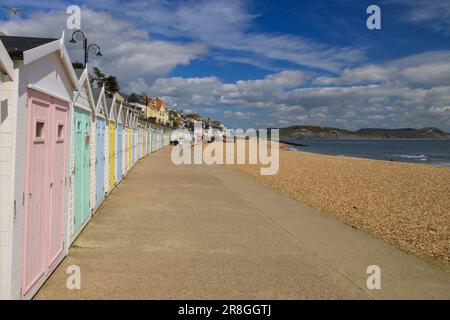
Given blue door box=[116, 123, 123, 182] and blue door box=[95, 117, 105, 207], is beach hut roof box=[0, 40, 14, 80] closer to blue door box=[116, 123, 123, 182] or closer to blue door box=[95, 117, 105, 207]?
blue door box=[95, 117, 105, 207]

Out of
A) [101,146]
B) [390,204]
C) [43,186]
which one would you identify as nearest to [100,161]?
[101,146]

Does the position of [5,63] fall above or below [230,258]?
above

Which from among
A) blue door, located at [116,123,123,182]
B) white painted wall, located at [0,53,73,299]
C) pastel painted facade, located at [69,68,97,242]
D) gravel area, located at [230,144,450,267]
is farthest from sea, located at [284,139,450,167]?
white painted wall, located at [0,53,73,299]

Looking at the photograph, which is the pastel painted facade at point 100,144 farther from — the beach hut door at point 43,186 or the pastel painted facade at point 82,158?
the beach hut door at point 43,186

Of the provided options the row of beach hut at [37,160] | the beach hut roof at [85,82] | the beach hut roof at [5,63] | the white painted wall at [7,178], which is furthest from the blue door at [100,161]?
the beach hut roof at [5,63]

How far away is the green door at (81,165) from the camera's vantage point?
722 centimetres

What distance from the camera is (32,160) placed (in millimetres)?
4520

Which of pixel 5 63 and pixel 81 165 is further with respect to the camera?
pixel 81 165

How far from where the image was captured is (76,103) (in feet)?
23.3

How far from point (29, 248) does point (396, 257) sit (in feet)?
16.7

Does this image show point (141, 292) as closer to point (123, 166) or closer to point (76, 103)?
point (76, 103)

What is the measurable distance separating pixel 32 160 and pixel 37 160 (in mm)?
198

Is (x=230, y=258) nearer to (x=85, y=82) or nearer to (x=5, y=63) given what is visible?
(x=5, y=63)

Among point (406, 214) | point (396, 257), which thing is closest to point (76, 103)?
point (396, 257)
